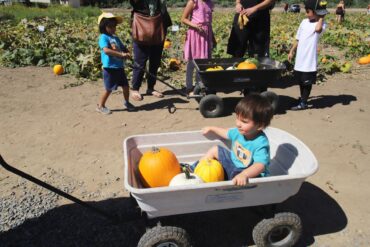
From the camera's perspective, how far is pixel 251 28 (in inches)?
239

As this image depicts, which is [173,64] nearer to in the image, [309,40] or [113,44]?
[113,44]

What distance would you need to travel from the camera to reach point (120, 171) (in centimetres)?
394

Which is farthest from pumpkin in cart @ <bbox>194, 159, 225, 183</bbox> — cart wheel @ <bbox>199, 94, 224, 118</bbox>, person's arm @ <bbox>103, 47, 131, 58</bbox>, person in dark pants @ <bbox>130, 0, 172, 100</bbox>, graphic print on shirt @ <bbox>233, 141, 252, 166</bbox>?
person in dark pants @ <bbox>130, 0, 172, 100</bbox>

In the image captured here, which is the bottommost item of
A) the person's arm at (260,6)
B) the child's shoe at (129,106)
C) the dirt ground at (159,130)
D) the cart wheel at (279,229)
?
the dirt ground at (159,130)

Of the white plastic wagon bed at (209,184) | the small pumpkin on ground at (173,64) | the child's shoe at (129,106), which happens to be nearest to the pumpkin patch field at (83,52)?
the small pumpkin on ground at (173,64)

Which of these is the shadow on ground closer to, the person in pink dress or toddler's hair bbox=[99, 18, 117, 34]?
toddler's hair bbox=[99, 18, 117, 34]

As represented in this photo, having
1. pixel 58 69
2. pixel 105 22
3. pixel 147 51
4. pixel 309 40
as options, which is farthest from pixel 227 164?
pixel 58 69

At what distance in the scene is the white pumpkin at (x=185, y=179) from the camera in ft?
8.76

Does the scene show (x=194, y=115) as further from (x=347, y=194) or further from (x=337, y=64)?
(x=337, y=64)

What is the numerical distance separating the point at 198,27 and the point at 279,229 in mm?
3835

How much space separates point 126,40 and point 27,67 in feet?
9.54

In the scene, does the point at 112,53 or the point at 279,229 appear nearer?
the point at 279,229

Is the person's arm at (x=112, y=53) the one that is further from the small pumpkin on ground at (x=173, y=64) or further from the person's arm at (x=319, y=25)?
the small pumpkin on ground at (x=173, y=64)

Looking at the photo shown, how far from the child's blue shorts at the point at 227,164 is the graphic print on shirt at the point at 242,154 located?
7cm
